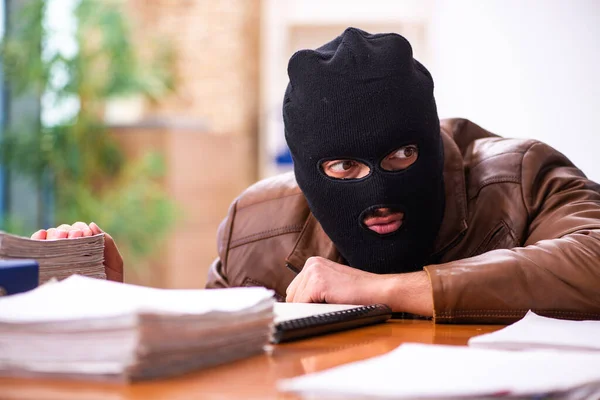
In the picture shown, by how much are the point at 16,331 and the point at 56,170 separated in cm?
484

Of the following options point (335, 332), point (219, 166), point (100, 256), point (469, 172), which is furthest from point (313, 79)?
point (219, 166)

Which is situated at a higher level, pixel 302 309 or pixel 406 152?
pixel 406 152

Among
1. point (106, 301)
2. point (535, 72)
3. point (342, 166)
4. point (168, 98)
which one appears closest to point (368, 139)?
point (342, 166)

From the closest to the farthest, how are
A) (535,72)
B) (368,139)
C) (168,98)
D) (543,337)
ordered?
1. (543,337)
2. (368,139)
3. (535,72)
4. (168,98)

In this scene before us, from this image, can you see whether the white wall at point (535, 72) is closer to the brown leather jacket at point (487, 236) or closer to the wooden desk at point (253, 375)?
the brown leather jacket at point (487, 236)

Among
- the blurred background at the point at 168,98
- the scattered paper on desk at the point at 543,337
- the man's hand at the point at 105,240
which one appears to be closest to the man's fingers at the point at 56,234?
the man's hand at the point at 105,240

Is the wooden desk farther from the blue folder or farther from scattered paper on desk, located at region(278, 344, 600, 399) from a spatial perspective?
the blue folder

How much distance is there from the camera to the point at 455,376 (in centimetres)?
83

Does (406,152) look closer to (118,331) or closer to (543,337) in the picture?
(543,337)

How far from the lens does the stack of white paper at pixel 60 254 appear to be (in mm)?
1347

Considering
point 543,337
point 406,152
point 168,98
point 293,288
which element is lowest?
point 168,98

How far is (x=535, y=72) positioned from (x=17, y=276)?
261 centimetres

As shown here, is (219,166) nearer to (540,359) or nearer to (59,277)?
(59,277)

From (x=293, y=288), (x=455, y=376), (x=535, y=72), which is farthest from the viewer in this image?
(x=535, y=72)
